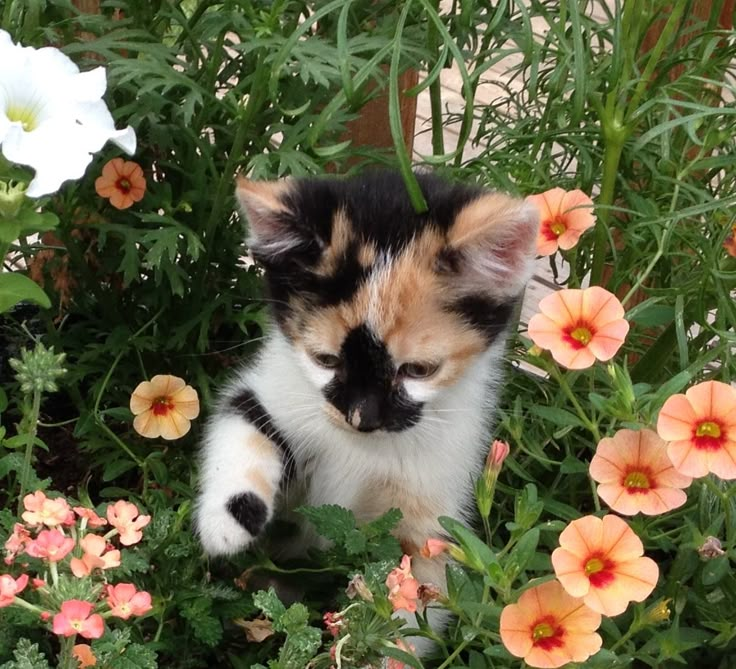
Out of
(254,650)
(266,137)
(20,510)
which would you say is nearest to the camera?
(20,510)

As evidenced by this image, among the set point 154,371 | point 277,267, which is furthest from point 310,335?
point 154,371

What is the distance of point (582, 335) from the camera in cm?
90

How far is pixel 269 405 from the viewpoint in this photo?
1190mm

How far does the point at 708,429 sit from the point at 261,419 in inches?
22.3

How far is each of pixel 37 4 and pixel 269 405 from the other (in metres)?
0.53

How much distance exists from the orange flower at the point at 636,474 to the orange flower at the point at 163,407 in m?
0.56

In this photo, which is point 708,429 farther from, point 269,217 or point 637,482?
point 269,217

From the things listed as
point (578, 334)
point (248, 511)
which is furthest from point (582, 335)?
point (248, 511)

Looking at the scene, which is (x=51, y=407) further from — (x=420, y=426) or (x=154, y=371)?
(x=420, y=426)

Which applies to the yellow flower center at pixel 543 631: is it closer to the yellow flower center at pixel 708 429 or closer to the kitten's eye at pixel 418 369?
the yellow flower center at pixel 708 429

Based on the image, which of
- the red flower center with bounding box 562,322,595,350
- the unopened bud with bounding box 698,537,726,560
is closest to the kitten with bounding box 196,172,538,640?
the red flower center with bounding box 562,322,595,350

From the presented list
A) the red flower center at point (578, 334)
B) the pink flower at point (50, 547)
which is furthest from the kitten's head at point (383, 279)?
the pink flower at point (50, 547)

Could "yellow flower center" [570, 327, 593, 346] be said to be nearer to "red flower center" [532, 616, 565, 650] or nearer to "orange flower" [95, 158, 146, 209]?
"red flower center" [532, 616, 565, 650]

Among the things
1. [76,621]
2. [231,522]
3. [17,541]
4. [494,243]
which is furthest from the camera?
[231,522]
